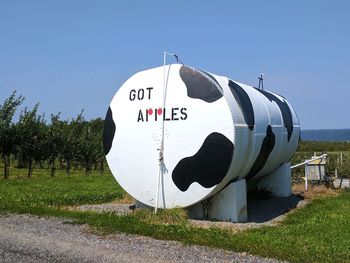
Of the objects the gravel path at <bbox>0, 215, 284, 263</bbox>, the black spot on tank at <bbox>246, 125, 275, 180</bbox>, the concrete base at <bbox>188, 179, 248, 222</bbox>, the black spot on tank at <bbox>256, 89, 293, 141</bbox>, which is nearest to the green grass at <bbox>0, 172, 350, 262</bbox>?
the gravel path at <bbox>0, 215, 284, 263</bbox>

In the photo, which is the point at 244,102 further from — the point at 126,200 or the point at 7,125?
the point at 7,125

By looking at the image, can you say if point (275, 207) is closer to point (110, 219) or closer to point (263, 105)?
point (263, 105)

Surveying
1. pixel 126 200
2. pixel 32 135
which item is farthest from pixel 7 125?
pixel 126 200

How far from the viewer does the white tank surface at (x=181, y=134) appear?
9.89 m

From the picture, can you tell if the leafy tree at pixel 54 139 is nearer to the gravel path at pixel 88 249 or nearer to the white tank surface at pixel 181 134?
the white tank surface at pixel 181 134

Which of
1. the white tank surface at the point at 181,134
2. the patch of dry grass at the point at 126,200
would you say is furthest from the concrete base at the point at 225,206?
the patch of dry grass at the point at 126,200

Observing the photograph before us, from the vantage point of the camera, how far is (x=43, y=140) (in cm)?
3122

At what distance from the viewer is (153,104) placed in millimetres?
10562

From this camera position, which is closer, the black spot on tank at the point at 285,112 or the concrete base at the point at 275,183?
the black spot on tank at the point at 285,112

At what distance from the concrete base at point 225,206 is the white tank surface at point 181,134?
1.01 feet

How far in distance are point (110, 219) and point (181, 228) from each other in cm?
145

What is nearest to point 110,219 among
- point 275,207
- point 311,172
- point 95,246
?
point 95,246

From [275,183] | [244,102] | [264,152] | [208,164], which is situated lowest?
[275,183]

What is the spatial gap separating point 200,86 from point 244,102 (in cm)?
121
